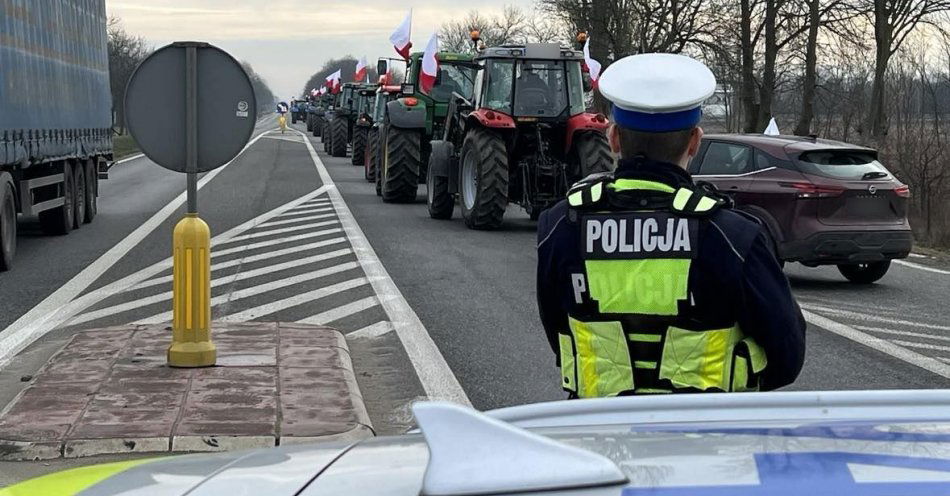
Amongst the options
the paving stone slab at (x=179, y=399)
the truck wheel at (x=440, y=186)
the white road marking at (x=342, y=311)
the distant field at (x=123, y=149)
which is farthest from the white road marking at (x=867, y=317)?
the distant field at (x=123, y=149)

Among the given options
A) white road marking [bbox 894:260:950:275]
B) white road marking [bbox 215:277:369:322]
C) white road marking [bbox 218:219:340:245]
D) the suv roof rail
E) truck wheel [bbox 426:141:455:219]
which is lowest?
white road marking [bbox 894:260:950:275]

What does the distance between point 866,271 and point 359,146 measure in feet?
80.3

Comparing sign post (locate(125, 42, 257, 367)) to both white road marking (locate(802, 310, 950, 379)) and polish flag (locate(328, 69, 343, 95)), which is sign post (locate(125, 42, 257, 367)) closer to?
white road marking (locate(802, 310, 950, 379))

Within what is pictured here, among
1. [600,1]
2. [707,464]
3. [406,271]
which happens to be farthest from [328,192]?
[707,464]

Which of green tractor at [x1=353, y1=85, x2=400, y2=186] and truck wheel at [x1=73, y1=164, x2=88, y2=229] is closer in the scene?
truck wheel at [x1=73, y1=164, x2=88, y2=229]

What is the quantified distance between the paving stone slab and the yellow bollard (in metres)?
0.11

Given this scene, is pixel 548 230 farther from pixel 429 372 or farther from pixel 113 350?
pixel 113 350

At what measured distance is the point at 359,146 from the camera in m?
36.6

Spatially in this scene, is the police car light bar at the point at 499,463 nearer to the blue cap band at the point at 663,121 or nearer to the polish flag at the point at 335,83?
the blue cap band at the point at 663,121

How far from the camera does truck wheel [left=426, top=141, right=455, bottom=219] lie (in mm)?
19266

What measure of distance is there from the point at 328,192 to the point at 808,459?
24703 mm

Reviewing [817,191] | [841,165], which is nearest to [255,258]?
[817,191]

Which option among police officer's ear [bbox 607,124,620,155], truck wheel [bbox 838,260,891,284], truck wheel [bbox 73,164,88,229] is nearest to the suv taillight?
truck wheel [bbox 838,260,891,284]

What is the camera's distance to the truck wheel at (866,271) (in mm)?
13367
